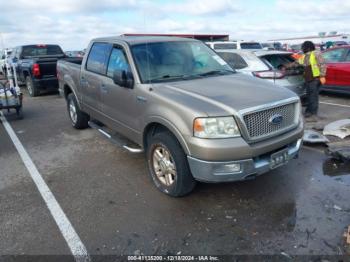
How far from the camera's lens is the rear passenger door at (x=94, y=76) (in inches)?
195

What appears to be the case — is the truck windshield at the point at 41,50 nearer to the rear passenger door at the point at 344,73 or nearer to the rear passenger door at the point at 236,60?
the rear passenger door at the point at 236,60

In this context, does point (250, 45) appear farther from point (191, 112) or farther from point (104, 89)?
point (191, 112)

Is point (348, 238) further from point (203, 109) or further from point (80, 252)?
point (80, 252)

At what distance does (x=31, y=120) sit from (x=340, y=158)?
7.06 metres

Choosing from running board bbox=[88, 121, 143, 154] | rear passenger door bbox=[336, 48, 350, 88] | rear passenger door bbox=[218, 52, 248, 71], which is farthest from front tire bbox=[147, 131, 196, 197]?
rear passenger door bbox=[336, 48, 350, 88]

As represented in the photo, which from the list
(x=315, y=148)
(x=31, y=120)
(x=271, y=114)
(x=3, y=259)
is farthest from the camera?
(x=31, y=120)

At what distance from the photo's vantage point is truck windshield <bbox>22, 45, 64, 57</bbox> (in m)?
12.7

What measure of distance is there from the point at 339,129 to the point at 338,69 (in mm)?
3994

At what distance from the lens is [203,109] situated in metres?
3.12

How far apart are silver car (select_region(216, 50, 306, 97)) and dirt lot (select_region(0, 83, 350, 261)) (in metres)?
2.17

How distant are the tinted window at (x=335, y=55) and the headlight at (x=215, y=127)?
25.3 ft

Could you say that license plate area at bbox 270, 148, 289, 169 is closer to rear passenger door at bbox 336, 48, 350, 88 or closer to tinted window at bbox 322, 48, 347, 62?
rear passenger door at bbox 336, 48, 350, 88

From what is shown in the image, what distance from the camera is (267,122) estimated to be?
11.0 feet

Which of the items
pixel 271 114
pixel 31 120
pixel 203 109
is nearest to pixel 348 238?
pixel 271 114
